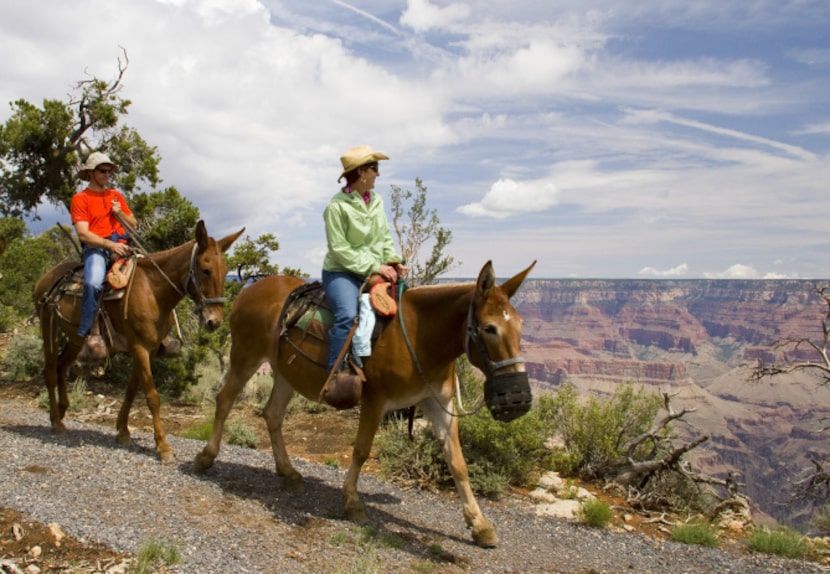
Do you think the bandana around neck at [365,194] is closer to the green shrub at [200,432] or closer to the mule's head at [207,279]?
the mule's head at [207,279]

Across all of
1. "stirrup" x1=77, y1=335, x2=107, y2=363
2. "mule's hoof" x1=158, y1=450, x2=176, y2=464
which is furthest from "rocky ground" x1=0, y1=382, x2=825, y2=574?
"stirrup" x1=77, y1=335, x2=107, y2=363

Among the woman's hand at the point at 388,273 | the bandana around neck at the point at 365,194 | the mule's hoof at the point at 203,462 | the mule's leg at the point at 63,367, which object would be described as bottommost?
the mule's hoof at the point at 203,462

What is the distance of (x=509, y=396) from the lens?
4770mm

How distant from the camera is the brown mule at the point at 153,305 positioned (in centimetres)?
721

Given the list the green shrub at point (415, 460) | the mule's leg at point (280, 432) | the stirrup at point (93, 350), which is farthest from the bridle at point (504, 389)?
the stirrup at point (93, 350)

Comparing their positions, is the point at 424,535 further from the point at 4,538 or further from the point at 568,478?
the point at 568,478

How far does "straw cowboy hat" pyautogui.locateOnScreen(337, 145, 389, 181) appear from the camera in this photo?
5.73m

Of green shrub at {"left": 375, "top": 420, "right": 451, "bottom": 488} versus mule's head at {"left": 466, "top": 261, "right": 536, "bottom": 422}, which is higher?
mule's head at {"left": 466, "top": 261, "right": 536, "bottom": 422}

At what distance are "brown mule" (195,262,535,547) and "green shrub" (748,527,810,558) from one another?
11.1 feet

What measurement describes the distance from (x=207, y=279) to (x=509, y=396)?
4.13m

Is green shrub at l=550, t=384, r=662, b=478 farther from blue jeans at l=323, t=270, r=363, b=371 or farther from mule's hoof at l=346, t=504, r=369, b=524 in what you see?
blue jeans at l=323, t=270, r=363, b=371

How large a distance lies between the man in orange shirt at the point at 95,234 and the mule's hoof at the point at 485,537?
5069 mm

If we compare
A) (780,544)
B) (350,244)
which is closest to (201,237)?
(350,244)

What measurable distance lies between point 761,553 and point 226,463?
21.2 ft
